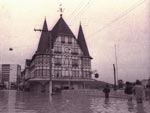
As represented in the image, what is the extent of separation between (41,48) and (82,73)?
12.5m

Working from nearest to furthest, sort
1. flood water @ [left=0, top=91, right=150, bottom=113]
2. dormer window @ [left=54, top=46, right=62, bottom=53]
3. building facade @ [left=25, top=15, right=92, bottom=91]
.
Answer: flood water @ [left=0, top=91, right=150, bottom=113] < building facade @ [left=25, top=15, right=92, bottom=91] < dormer window @ [left=54, top=46, right=62, bottom=53]

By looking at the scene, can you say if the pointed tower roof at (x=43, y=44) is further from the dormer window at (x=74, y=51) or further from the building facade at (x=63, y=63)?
the dormer window at (x=74, y=51)

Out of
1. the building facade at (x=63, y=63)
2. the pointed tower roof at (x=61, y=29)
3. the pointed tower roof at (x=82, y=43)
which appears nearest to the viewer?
the building facade at (x=63, y=63)

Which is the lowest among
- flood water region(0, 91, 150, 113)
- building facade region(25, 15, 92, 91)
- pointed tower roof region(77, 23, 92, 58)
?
flood water region(0, 91, 150, 113)

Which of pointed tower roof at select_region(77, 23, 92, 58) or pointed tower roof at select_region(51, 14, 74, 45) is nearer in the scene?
pointed tower roof at select_region(51, 14, 74, 45)

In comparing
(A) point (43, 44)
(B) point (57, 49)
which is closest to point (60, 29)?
(B) point (57, 49)

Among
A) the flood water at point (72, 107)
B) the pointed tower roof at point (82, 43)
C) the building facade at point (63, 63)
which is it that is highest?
the pointed tower roof at point (82, 43)

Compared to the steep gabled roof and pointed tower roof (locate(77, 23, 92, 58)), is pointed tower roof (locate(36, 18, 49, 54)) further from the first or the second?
pointed tower roof (locate(77, 23, 92, 58))

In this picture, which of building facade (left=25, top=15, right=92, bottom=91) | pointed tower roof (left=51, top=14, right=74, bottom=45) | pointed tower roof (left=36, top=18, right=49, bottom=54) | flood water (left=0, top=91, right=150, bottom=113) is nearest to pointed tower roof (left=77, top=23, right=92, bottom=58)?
building facade (left=25, top=15, right=92, bottom=91)

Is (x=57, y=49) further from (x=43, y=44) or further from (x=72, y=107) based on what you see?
(x=72, y=107)

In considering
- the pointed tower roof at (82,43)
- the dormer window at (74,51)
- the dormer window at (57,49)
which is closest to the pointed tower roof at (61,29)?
the dormer window at (57,49)

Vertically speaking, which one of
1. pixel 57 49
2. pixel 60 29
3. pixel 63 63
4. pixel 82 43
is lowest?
pixel 63 63

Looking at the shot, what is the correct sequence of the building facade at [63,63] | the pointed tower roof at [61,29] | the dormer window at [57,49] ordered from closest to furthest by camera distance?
1. the building facade at [63,63]
2. the dormer window at [57,49]
3. the pointed tower roof at [61,29]

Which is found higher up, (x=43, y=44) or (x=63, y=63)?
(x=43, y=44)
